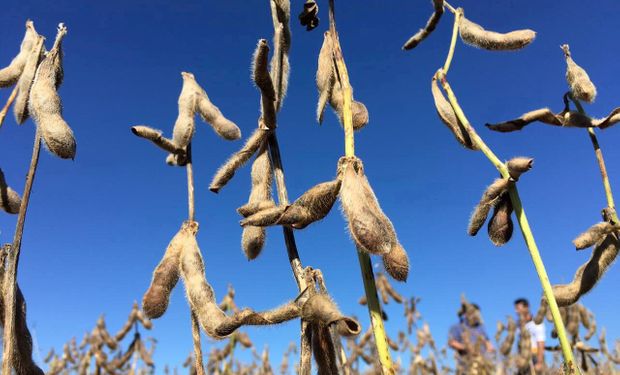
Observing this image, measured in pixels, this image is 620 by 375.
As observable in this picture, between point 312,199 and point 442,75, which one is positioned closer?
point 312,199

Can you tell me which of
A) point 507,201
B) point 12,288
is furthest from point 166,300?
point 507,201

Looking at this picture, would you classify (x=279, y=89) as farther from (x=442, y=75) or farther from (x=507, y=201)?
(x=507, y=201)

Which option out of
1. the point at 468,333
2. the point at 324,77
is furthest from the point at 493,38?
the point at 468,333

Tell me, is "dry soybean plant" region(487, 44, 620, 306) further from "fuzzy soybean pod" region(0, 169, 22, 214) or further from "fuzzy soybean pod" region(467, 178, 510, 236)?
"fuzzy soybean pod" region(0, 169, 22, 214)

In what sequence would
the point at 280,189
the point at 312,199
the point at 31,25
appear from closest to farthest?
the point at 312,199
the point at 280,189
the point at 31,25

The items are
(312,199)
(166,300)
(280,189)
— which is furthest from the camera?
(166,300)
